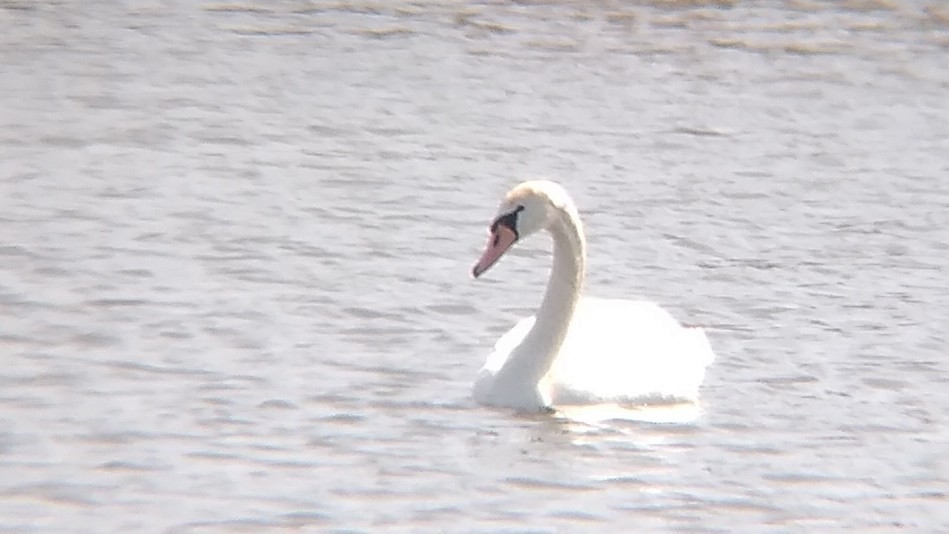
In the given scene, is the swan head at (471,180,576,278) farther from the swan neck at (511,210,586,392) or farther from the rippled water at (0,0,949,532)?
the rippled water at (0,0,949,532)

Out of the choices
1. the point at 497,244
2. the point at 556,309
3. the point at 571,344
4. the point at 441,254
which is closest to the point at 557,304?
the point at 556,309

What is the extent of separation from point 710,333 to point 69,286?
273 centimetres

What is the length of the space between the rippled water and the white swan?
163 mm

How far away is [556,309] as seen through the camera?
33.1 ft

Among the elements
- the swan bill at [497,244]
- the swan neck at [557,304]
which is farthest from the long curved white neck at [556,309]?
the swan bill at [497,244]

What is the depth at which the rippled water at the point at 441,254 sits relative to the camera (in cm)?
870

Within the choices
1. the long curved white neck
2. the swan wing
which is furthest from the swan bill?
the swan wing

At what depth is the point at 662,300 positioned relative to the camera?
37.7 feet

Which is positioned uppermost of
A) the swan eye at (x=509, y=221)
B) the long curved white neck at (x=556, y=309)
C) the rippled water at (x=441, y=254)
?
the swan eye at (x=509, y=221)

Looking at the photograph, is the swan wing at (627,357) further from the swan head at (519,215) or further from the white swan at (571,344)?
the swan head at (519,215)

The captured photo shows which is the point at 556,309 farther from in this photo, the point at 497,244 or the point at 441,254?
the point at 441,254

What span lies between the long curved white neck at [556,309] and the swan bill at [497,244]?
21 centimetres

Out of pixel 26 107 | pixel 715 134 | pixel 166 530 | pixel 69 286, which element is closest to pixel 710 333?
pixel 69 286

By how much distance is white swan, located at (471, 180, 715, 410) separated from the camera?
9.81 m
